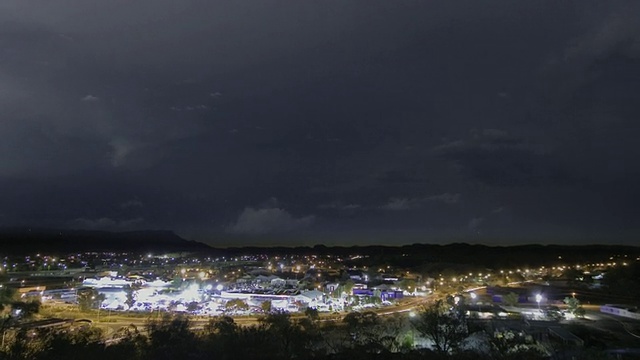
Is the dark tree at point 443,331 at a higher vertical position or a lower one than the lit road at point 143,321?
higher

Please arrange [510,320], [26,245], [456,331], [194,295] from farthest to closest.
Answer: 1. [26,245]
2. [194,295]
3. [510,320]
4. [456,331]

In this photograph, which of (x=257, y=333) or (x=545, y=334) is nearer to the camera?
(x=257, y=333)

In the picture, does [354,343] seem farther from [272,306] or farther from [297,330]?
[272,306]

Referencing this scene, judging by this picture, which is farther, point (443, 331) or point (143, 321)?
point (143, 321)

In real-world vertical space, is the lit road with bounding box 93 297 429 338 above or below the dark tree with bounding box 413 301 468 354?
below

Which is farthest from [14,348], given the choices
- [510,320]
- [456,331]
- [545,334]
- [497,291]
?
[497,291]

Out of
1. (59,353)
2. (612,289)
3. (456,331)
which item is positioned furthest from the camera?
(612,289)

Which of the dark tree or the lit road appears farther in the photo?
the lit road

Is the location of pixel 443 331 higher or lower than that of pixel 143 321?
higher

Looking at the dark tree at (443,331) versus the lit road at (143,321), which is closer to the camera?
the dark tree at (443,331)

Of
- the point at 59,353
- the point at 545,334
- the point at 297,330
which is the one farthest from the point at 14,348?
the point at 545,334
